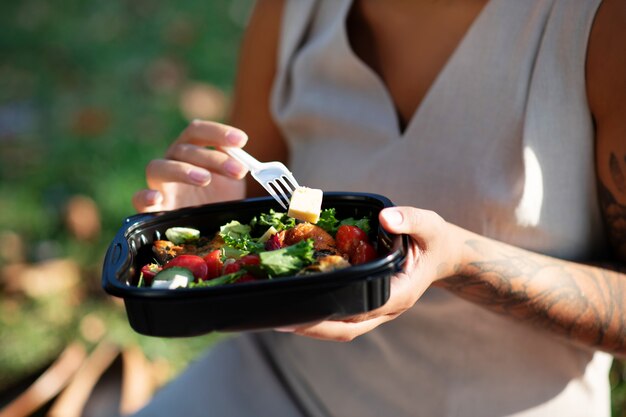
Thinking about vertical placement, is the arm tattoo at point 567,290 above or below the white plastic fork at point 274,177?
below

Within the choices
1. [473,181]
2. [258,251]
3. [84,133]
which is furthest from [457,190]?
[84,133]

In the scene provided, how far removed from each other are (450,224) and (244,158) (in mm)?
385

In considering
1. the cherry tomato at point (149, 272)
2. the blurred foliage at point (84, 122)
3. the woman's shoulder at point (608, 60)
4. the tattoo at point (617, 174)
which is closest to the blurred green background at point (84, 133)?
the blurred foliage at point (84, 122)

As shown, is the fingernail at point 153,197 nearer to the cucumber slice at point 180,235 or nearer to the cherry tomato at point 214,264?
the cucumber slice at point 180,235

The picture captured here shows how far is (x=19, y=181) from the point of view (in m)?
3.07

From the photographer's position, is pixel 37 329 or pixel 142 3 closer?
pixel 37 329

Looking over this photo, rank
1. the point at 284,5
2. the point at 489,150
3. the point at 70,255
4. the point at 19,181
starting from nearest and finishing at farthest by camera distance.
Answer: the point at 489,150 → the point at 284,5 → the point at 70,255 → the point at 19,181

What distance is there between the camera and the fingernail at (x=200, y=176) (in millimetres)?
1256

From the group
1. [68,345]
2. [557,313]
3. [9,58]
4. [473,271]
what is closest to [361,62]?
[473,271]

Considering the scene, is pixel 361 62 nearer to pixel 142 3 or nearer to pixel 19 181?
pixel 19 181

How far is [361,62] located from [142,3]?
323 centimetres

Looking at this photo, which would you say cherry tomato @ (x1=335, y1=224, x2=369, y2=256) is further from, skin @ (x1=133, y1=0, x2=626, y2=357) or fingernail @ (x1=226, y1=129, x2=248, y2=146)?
fingernail @ (x1=226, y1=129, x2=248, y2=146)

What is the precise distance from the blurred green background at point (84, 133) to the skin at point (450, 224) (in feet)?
2.88

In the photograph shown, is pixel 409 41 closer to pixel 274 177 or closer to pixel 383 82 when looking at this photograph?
pixel 383 82
